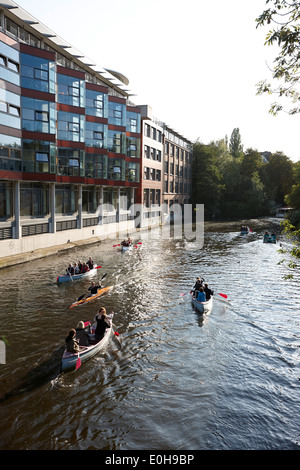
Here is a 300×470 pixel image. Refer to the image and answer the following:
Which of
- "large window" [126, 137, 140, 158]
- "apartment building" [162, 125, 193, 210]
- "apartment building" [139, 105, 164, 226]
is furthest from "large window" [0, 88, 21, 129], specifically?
"apartment building" [162, 125, 193, 210]

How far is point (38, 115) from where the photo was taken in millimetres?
33844

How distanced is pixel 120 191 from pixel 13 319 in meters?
40.5

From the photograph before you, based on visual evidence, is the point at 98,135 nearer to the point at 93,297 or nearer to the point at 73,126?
the point at 73,126

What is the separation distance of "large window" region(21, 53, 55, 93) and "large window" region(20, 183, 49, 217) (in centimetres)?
1002

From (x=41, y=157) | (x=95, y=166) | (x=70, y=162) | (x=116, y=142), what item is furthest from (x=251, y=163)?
(x=41, y=157)

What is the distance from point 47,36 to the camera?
35062mm

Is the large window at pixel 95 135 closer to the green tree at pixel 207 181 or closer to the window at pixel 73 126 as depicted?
the window at pixel 73 126

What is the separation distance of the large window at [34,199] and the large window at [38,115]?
625 cm

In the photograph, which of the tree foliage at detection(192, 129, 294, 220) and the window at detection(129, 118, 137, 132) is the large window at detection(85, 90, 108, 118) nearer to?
the window at detection(129, 118, 137, 132)

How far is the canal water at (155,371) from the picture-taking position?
10.2m
